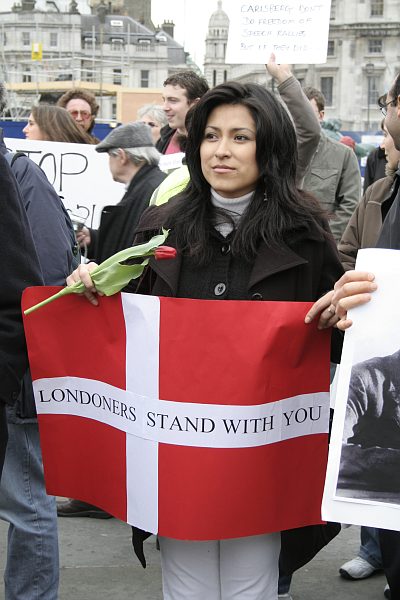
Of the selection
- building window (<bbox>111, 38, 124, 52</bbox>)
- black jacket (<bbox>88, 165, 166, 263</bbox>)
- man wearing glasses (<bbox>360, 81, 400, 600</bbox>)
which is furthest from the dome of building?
man wearing glasses (<bbox>360, 81, 400, 600</bbox>)

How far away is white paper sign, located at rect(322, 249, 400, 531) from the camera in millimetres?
2205

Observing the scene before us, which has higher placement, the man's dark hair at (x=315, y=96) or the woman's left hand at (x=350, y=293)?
the man's dark hair at (x=315, y=96)

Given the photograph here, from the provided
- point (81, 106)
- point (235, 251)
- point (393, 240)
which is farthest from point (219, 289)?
point (81, 106)

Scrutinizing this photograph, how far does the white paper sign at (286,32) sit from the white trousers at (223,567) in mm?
3051

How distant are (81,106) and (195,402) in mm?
5057

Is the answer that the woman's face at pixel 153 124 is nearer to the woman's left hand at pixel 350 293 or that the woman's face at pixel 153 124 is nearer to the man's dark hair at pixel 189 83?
the man's dark hair at pixel 189 83

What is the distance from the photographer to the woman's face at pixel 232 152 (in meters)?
2.64

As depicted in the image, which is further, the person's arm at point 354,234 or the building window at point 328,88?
the building window at point 328,88

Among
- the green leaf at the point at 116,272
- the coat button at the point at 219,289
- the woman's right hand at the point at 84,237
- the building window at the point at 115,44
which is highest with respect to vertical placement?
the building window at the point at 115,44

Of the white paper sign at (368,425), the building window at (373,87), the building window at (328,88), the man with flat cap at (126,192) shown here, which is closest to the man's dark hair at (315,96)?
the man with flat cap at (126,192)

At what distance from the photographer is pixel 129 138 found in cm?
495

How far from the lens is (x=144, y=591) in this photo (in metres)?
4.11

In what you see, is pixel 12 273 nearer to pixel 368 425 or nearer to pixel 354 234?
pixel 368 425

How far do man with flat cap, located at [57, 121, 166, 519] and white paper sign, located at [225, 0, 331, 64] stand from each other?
2.30 feet
